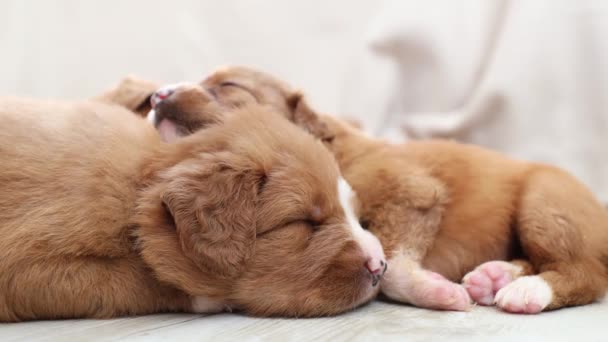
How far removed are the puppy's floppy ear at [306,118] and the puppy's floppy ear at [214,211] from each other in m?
1.15

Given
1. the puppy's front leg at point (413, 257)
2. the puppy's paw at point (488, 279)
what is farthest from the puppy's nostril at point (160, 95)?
the puppy's paw at point (488, 279)

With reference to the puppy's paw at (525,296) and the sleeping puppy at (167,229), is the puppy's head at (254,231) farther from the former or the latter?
the puppy's paw at (525,296)

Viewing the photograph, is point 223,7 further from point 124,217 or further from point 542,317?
point 542,317

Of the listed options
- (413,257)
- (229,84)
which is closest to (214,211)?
(413,257)

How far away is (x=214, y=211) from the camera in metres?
2.30

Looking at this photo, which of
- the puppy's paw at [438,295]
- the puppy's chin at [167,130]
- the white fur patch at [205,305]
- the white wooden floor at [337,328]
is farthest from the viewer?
the puppy's chin at [167,130]

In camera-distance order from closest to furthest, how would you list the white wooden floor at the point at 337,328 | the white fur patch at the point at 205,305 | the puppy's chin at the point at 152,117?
the white wooden floor at the point at 337,328 < the white fur patch at the point at 205,305 < the puppy's chin at the point at 152,117

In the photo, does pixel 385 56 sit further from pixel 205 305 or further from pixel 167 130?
pixel 205 305

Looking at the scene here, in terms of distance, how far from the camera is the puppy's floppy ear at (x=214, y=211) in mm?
2270

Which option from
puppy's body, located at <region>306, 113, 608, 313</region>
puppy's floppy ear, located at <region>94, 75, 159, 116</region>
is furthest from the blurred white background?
puppy's body, located at <region>306, 113, 608, 313</region>

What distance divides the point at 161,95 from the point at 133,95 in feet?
1.16

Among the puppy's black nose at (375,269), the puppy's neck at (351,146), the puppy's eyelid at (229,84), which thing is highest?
the puppy's eyelid at (229,84)

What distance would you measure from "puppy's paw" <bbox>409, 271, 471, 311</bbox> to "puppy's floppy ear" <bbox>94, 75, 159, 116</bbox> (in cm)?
184

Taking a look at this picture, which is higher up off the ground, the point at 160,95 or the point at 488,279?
the point at 160,95
